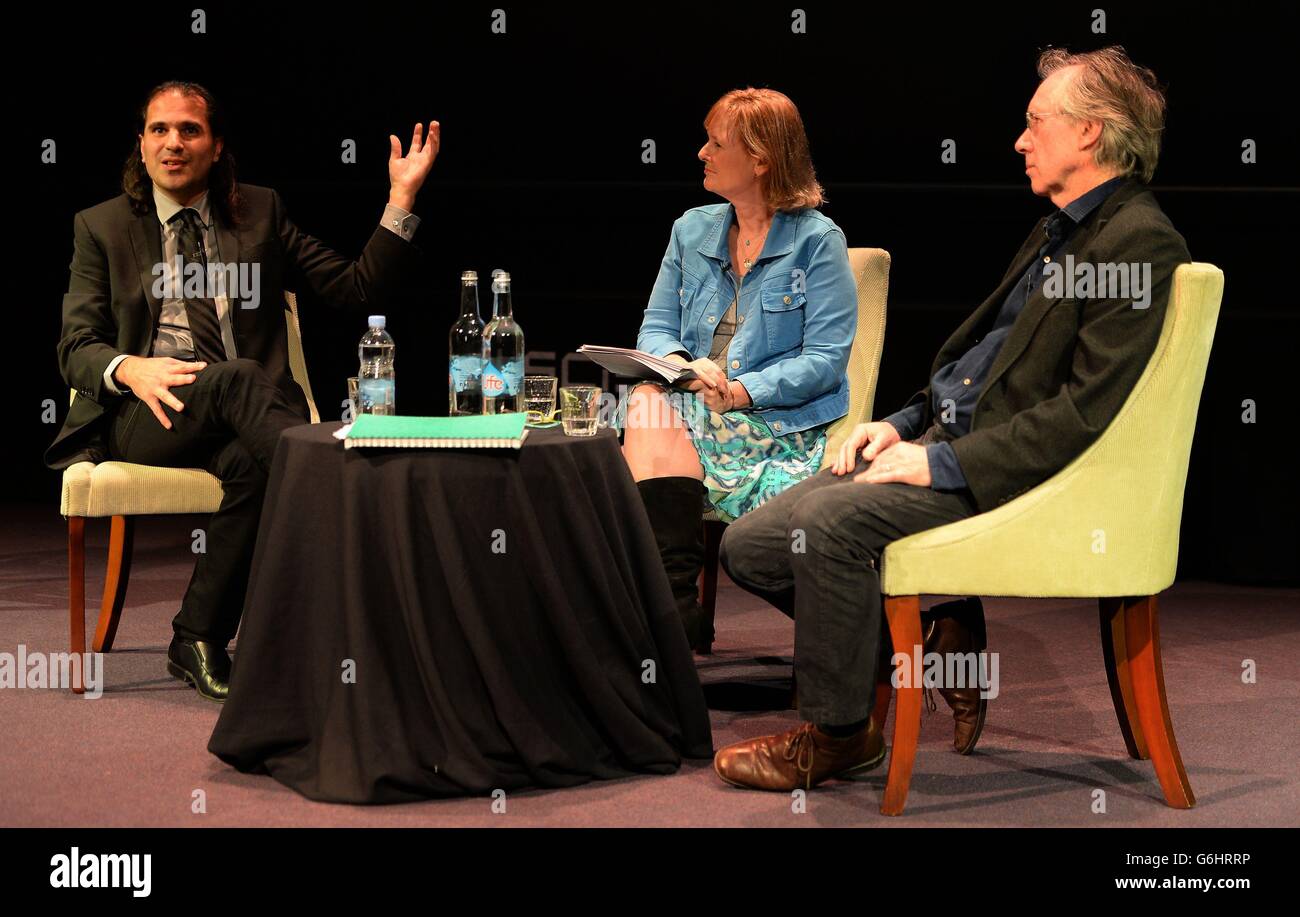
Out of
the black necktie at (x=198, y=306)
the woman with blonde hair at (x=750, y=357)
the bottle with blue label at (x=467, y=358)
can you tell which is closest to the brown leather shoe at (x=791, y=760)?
the woman with blonde hair at (x=750, y=357)

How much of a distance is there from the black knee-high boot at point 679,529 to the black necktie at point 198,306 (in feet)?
3.73

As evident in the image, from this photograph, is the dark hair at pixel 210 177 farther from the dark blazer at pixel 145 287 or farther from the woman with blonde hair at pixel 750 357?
the woman with blonde hair at pixel 750 357

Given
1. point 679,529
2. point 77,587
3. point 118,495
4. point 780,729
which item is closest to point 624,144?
point 679,529

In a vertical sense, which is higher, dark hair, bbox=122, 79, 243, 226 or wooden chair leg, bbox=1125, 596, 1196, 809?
dark hair, bbox=122, 79, 243, 226

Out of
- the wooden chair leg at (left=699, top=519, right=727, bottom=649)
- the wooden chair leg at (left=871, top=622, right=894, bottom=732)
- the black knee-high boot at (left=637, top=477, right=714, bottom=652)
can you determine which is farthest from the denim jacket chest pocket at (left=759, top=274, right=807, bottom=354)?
the wooden chair leg at (left=871, top=622, right=894, bottom=732)

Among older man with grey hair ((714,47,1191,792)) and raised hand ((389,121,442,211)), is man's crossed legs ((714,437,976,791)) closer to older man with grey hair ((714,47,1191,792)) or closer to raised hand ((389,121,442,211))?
older man with grey hair ((714,47,1191,792))

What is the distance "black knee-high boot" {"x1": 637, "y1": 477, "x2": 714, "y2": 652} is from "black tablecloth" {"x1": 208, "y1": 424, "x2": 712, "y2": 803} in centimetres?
49

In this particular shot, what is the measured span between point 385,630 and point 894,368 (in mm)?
2765

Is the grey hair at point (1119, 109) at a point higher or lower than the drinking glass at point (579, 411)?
higher

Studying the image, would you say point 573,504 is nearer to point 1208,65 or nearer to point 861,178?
point 861,178

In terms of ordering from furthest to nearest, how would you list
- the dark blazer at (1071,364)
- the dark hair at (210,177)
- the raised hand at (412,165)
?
the dark hair at (210,177) < the raised hand at (412,165) < the dark blazer at (1071,364)

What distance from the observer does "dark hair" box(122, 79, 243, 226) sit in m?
3.58

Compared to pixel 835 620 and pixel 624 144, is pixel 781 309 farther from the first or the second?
pixel 624 144

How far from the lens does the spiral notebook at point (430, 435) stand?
8.41ft
